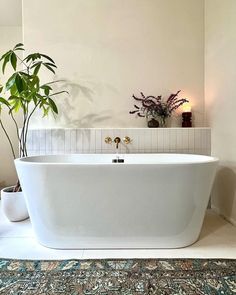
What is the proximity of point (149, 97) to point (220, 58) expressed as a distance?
789mm

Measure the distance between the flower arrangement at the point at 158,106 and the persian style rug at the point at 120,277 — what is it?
153 cm

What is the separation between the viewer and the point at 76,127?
2.62 m

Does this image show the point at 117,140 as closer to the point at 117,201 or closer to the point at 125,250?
the point at 117,201

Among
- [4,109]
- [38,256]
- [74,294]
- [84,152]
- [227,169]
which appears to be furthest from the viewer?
[4,109]

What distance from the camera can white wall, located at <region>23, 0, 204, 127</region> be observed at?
259cm

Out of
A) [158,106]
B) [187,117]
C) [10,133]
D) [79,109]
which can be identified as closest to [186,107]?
[187,117]

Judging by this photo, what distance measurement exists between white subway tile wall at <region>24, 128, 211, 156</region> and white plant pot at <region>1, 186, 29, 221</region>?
0.53 metres

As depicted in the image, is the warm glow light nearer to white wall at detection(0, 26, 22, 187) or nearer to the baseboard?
the baseboard

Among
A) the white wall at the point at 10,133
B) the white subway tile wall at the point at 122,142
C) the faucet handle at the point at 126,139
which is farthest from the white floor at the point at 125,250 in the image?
the white wall at the point at 10,133

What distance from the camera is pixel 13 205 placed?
2225 mm

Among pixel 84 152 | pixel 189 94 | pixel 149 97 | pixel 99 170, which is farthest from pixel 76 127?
pixel 189 94

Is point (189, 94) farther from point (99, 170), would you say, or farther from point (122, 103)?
point (99, 170)

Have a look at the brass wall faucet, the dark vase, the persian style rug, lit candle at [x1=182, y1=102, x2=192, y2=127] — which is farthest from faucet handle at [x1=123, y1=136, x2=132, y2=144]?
the persian style rug

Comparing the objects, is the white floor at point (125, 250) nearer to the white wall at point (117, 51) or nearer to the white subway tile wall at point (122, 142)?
the white subway tile wall at point (122, 142)
